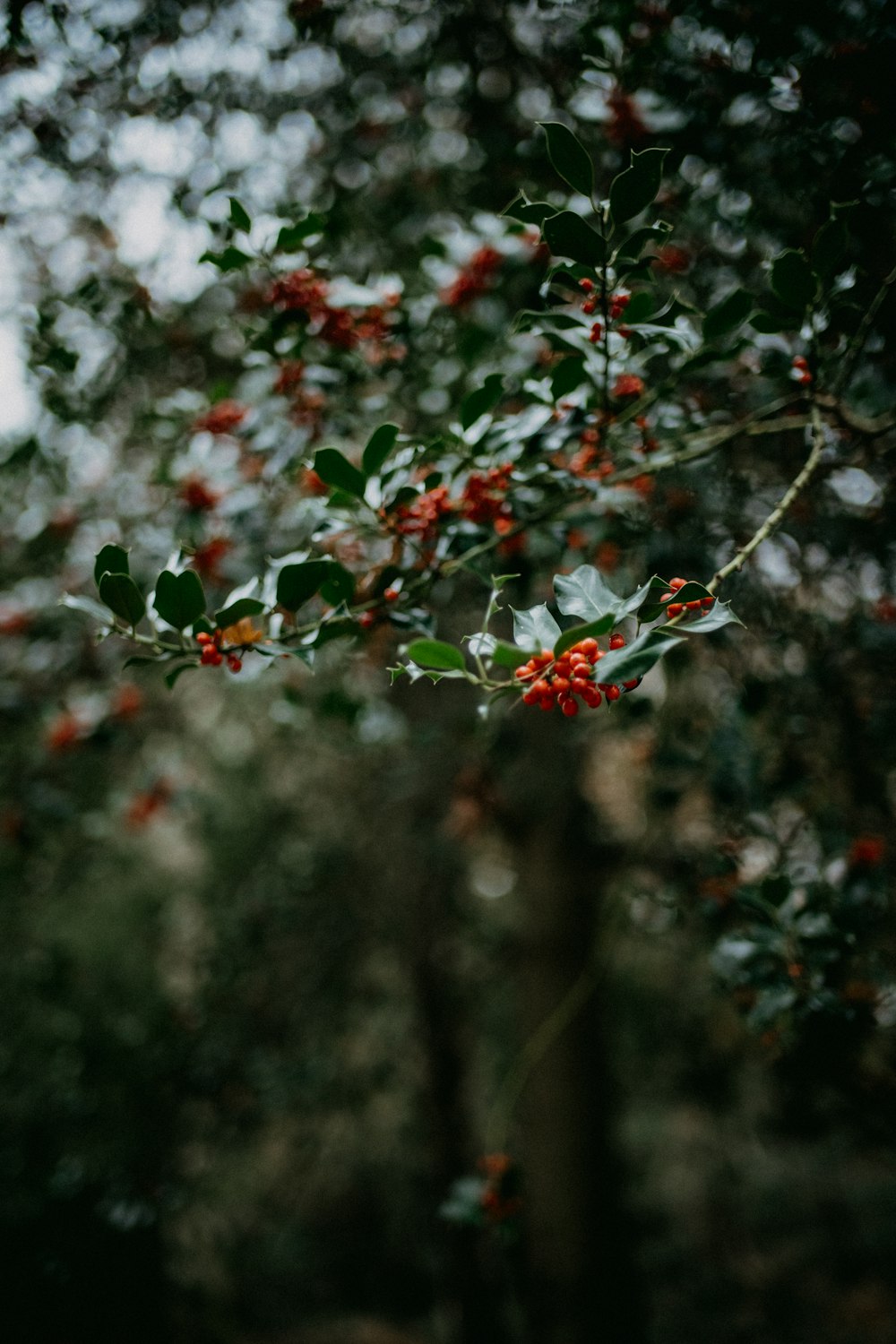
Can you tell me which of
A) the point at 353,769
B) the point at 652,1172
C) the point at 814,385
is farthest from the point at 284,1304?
the point at 814,385

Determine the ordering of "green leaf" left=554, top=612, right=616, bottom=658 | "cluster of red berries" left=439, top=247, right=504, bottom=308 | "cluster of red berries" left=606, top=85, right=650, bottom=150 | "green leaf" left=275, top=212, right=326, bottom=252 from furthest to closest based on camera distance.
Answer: "cluster of red berries" left=439, top=247, right=504, bottom=308 < "cluster of red berries" left=606, top=85, right=650, bottom=150 < "green leaf" left=275, top=212, right=326, bottom=252 < "green leaf" left=554, top=612, right=616, bottom=658

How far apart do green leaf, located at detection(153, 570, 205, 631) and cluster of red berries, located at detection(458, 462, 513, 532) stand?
21.7 inches

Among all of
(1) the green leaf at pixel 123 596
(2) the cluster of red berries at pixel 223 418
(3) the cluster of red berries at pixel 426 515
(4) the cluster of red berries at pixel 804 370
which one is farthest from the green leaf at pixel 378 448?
(2) the cluster of red berries at pixel 223 418

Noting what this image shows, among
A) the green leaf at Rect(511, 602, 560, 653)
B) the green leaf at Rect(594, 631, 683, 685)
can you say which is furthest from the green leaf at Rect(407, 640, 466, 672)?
the green leaf at Rect(594, 631, 683, 685)

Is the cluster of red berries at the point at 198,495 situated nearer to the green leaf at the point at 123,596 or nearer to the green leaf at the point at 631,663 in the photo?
the green leaf at the point at 123,596

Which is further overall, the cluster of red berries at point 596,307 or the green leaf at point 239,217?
the green leaf at point 239,217

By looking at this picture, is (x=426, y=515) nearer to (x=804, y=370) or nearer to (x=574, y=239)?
(x=574, y=239)

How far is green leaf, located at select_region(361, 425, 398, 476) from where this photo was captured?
1.21 meters

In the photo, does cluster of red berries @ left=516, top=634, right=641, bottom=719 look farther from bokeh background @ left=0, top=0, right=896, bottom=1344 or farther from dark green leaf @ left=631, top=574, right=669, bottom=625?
bokeh background @ left=0, top=0, right=896, bottom=1344

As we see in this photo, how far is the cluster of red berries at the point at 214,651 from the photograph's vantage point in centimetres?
115

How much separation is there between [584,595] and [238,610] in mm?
491

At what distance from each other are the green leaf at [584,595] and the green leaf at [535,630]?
0.03 metres

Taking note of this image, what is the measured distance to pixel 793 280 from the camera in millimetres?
1209

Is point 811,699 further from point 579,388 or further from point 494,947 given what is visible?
point 494,947
